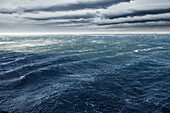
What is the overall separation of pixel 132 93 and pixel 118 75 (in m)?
7.04

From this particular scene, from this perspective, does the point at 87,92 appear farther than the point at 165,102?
Yes

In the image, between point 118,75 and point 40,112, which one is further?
point 118,75

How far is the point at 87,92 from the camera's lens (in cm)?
1609

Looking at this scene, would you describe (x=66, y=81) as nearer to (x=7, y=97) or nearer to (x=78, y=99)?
(x=78, y=99)

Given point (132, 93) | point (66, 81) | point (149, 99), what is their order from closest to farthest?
point (149, 99) → point (132, 93) → point (66, 81)

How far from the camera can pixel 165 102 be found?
532 inches

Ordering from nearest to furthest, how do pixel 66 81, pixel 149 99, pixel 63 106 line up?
pixel 63 106, pixel 149 99, pixel 66 81


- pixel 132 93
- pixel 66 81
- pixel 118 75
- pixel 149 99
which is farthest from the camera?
pixel 118 75

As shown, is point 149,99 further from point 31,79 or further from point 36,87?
point 31,79

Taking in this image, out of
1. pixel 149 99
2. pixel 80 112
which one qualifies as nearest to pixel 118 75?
pixel 149 99

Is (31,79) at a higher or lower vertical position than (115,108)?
higher

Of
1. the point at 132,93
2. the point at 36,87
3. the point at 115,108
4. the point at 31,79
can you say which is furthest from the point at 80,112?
the point at 31,79

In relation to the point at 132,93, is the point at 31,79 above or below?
above

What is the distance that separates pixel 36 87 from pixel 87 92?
7579mm
